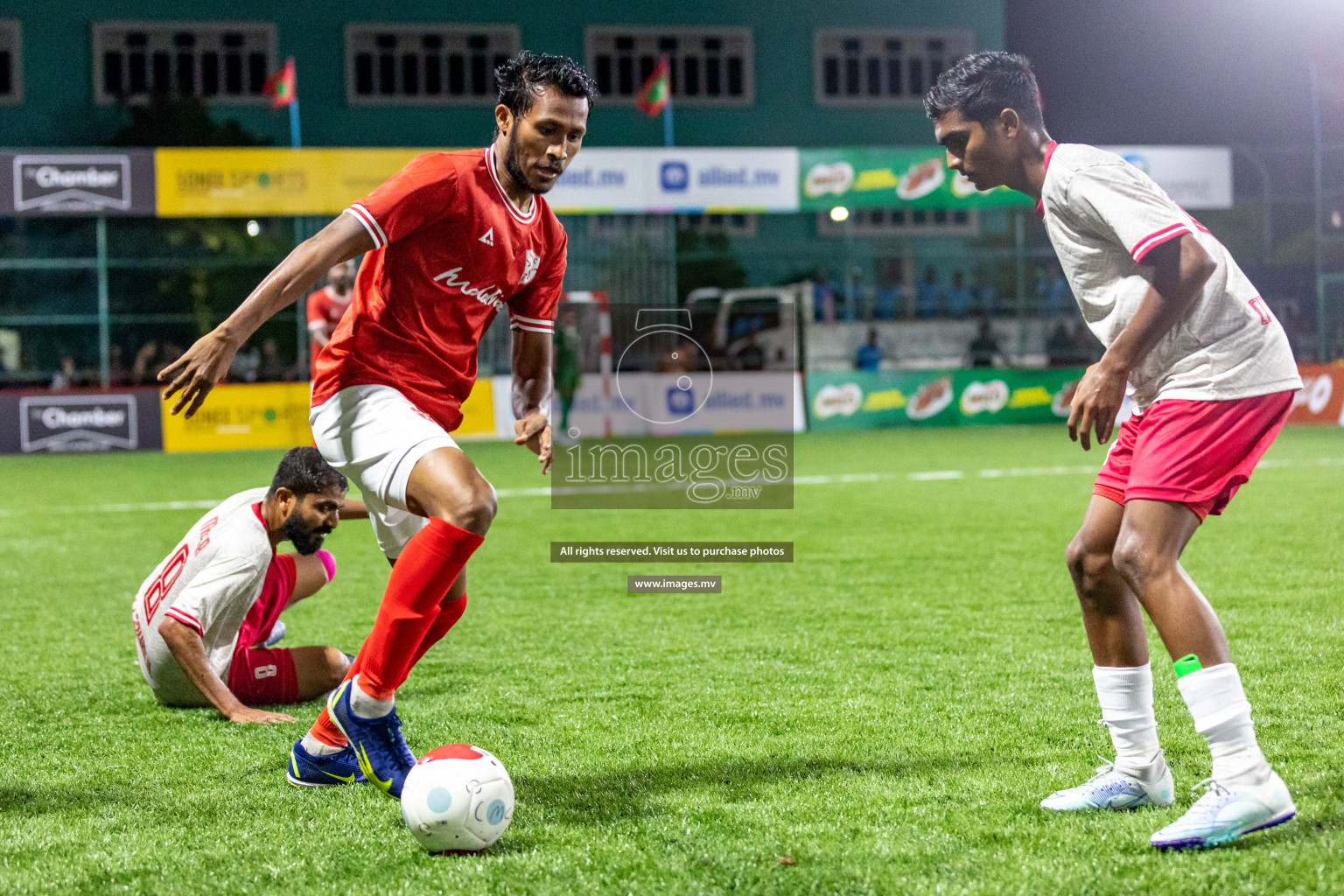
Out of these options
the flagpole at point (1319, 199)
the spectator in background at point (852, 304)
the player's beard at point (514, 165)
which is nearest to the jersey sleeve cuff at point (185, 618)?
the player's beard at point (514, 165)

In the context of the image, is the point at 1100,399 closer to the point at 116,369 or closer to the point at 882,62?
the point at 116,369

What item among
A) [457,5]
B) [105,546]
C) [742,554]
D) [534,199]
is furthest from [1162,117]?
[534,199]

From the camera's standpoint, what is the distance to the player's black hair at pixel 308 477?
462 cm

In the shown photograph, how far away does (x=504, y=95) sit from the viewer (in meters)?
3.63

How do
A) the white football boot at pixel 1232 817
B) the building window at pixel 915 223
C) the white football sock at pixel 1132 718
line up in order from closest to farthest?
1. the white football boot at pixel 1232 817
2. the white football sock at pixel 1132 718
3. the building window at pixel 915 223

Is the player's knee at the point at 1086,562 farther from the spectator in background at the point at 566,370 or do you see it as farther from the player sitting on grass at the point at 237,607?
the spectator in background at the point at 566,370

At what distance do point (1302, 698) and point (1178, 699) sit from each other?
1.38 ft

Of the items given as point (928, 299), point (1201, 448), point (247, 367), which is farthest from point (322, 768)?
point (928, 299)

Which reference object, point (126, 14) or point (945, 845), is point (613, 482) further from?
point (126, 14)

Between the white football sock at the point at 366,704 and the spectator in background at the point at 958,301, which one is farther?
the spectator in background at the point at 958,301

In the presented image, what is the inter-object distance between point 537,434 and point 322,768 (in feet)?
3.83

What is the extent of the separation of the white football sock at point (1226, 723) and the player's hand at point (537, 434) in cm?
192

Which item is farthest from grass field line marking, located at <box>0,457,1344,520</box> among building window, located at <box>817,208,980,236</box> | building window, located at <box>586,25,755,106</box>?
building window, located at <box>586,25,755,106</box>

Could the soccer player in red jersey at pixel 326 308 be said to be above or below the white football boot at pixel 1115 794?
above
